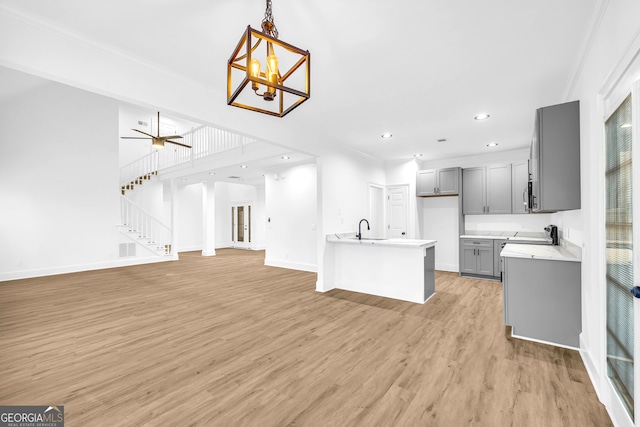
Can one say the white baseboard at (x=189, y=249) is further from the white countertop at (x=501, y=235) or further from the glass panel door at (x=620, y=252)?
the glass panel door at (x=620, y=252)

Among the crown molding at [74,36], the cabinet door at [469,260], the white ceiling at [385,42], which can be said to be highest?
the white ceiling at [385,42]

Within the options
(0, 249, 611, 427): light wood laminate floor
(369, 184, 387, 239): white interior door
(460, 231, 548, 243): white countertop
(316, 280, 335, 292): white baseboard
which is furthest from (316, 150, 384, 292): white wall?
(460, 231, 548, 243): white countertop

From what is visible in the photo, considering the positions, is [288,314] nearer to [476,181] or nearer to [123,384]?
[123,384]

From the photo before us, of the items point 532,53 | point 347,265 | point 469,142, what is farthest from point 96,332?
point 469,142

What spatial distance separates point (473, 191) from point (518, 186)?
82cm

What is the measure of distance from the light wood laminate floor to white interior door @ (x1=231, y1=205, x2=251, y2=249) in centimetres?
764

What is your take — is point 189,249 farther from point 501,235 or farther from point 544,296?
point 544,296

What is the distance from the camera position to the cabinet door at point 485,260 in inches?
229

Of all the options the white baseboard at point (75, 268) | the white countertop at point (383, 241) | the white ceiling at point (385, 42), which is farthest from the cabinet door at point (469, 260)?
the white baseboard at point (75, 268)

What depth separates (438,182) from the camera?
21.8ft

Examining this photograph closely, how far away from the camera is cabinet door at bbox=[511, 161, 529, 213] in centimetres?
574

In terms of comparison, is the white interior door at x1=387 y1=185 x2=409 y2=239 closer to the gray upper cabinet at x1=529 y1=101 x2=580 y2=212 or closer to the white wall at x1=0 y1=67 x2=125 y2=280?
the gray upper cabinet at x1=529 y1=101 x2=580 y2=212

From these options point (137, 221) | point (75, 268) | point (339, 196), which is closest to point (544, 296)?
point (339, 196)

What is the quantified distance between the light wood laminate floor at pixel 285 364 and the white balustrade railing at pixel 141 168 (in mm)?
6417
